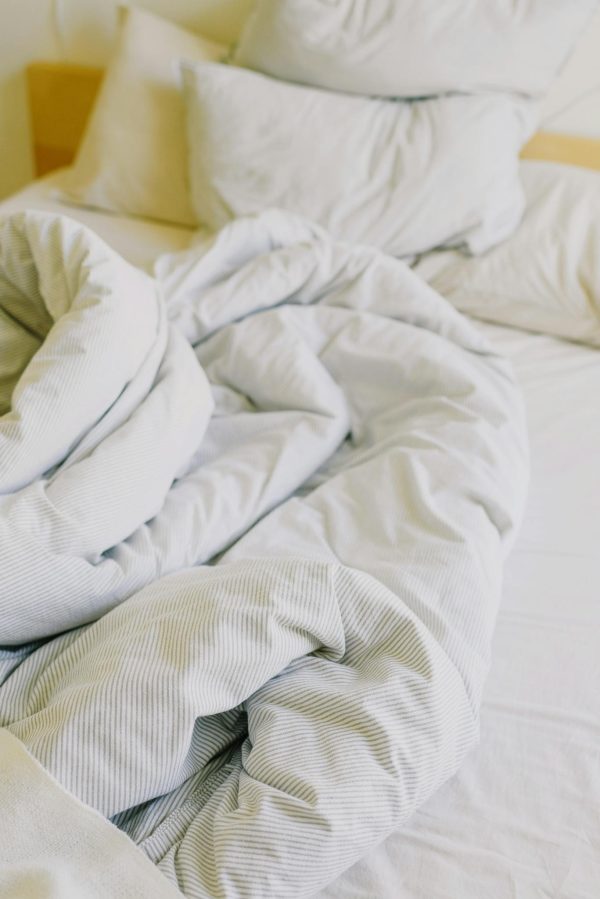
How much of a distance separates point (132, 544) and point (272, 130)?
3.23 ft

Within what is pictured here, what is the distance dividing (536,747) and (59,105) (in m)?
1.98

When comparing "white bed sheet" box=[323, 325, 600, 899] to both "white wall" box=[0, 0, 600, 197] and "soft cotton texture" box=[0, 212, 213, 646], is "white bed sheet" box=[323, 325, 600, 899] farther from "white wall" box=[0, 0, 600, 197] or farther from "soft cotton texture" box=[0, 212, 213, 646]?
"white wall" box=[0, 0, 600, 197]

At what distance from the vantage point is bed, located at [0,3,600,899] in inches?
28.0

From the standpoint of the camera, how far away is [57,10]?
2.22 m

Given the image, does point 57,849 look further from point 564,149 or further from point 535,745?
point 564,149

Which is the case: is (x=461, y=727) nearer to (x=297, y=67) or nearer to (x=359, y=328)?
(x=359, y=328)

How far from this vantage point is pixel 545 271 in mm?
1487

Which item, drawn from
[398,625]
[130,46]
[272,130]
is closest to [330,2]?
[272,130]

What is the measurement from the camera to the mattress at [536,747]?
71cm

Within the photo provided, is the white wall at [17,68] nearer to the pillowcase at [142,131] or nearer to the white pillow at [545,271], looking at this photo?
the pillowcase at [142,131]

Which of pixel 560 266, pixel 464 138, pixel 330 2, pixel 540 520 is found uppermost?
pixel 330 2

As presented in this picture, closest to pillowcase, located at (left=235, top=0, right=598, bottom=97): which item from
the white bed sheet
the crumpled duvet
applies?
the crumpled duvet

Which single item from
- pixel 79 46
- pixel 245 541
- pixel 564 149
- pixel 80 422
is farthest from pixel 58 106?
pixel 245 541

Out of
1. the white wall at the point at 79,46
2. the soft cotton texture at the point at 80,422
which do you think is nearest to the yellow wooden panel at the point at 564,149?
the white wall at the point at 79,46
